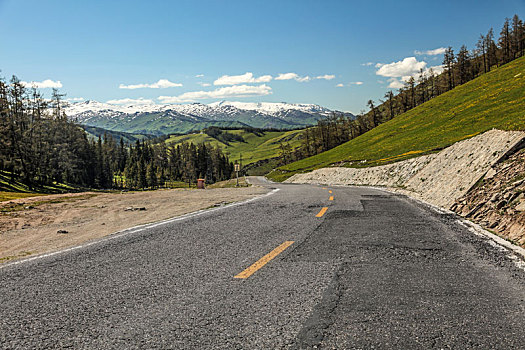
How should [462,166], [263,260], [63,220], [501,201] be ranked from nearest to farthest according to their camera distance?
[263,260]
[501,201]
[63,220]
[462,166]

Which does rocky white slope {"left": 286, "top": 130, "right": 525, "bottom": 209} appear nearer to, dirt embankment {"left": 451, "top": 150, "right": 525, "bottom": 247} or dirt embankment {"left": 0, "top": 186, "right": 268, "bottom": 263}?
dirt embankment {"left": 451, "top": 150, "right": 525, "bottom": 247}

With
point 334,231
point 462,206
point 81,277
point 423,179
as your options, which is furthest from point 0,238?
point 423,179

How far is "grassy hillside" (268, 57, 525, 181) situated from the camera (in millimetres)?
43844

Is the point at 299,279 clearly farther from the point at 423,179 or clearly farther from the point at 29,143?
the point at 29,143

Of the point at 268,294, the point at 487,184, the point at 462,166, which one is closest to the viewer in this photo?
the point at 268,294

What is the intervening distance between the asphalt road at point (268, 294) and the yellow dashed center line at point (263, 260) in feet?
0.06

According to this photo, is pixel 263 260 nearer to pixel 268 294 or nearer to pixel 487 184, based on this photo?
pixel 268 294

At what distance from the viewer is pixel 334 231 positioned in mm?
7547

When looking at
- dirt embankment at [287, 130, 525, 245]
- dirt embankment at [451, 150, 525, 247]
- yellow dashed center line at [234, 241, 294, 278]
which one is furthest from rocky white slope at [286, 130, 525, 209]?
yellow dashed center line at [234, 241, 294, 278]

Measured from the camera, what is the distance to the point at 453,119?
5725cm

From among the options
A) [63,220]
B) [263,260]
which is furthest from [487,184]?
[63,220]

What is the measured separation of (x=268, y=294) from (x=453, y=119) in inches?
2491

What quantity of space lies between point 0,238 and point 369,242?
927 centimetres

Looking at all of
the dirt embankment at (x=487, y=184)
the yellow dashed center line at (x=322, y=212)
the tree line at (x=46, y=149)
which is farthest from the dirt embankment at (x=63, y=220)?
the tree line at (x=46, y=149)
